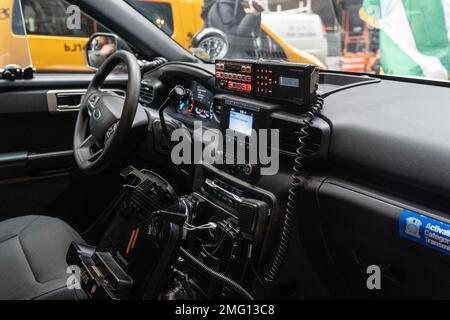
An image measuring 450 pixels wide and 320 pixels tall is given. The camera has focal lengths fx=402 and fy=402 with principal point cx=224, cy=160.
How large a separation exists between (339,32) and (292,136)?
2.64 metres

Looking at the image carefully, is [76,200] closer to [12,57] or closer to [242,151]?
[12,57]

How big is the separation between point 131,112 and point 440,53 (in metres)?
2.54

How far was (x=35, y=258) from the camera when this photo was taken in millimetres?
1479

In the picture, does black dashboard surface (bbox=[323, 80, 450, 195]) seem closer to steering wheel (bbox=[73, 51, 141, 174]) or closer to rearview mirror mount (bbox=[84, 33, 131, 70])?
steering wheel (bbox=[73, 51, 141, 174])

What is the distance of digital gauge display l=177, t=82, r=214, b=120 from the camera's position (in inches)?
65.9

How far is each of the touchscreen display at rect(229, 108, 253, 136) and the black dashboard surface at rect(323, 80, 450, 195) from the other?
0.25m

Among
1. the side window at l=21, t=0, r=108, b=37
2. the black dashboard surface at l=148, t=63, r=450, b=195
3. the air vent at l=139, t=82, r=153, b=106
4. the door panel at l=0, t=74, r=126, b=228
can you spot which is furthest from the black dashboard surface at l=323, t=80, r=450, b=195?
the side window at l=21, t=0, r=108, b=37

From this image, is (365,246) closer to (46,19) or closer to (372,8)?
(372,8)

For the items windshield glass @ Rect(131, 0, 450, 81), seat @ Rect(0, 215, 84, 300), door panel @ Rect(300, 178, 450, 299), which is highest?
windshield glass @ Rect(131, 0, 450, 81)

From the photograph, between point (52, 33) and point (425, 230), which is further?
point (52, 33)

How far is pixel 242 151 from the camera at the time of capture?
1.35 m

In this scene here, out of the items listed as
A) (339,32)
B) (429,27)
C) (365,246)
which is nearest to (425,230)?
(365,246)

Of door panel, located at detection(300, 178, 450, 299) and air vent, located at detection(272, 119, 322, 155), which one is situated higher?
air vent, located at detection(272, 119, 322, 155)
